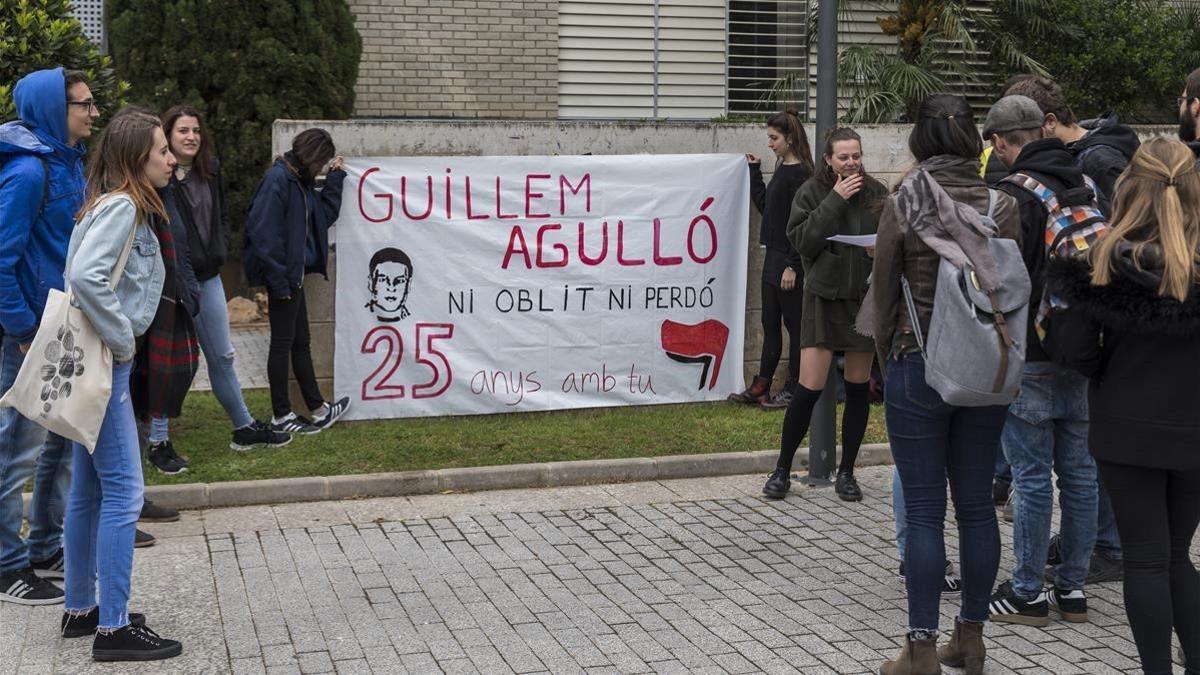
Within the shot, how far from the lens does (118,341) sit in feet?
16.5

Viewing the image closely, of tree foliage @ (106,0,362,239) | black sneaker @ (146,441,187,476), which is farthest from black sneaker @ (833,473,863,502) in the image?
tree foliage @ (106,0,362,239)

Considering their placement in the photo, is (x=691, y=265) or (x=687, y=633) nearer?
(x=687, y=633)

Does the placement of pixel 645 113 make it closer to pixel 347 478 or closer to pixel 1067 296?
pixel 347 478

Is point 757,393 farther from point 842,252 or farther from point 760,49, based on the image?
point 760,49

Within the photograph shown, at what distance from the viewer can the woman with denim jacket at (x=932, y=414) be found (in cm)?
489

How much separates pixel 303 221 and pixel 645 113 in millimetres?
6932

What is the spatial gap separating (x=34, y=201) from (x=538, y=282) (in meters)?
4.08

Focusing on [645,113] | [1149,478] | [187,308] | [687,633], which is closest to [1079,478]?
[1149,478]

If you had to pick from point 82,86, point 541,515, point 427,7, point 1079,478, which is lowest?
point 541,515

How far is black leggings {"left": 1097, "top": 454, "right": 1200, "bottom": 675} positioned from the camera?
4.49 meters

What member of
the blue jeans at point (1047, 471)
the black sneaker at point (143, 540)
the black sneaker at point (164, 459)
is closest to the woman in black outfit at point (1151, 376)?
the blue jeans at point (1047, 471)

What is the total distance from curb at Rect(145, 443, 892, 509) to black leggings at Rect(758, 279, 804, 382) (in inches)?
39.5

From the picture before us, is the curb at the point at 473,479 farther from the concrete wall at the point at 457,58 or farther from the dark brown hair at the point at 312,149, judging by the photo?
the concrete wall at the point at 457,58

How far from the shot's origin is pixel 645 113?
14.8 m
